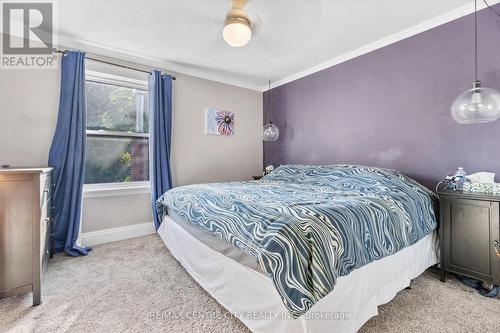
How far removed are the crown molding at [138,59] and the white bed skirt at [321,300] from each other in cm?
240

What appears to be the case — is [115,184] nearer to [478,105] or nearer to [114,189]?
[114,189]

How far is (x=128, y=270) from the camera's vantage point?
2176mm

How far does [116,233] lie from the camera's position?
2.99 m

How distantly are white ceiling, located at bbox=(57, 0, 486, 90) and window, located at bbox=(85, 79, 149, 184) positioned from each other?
1.51 ft

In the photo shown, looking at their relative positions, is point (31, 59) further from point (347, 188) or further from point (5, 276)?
point (347, 188)

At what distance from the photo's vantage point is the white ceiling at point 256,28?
209 centimetres

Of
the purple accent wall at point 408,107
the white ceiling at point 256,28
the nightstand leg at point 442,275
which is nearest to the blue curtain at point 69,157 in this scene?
the white ceiling at point 256,28

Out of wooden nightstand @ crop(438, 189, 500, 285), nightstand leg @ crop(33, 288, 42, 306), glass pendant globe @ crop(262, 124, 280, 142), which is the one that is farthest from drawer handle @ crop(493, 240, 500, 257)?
nightstand leg @ crop(33, 288, 42, 306)

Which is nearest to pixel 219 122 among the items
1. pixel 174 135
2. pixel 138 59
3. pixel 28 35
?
pixel 174 135

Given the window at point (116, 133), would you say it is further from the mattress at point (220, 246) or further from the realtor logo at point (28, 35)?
the mattress at point (220, 246)

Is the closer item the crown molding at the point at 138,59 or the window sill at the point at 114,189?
the crown molding at the point at 138,59

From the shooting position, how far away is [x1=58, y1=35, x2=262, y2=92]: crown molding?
2.69 meters

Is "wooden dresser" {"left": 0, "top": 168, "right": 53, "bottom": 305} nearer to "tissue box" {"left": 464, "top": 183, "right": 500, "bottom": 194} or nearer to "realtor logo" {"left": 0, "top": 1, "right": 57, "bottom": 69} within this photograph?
"realtor logo" {"left": 0, "top": 1, "right": 57, "bottom": 69}

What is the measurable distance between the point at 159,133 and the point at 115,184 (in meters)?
0.85
